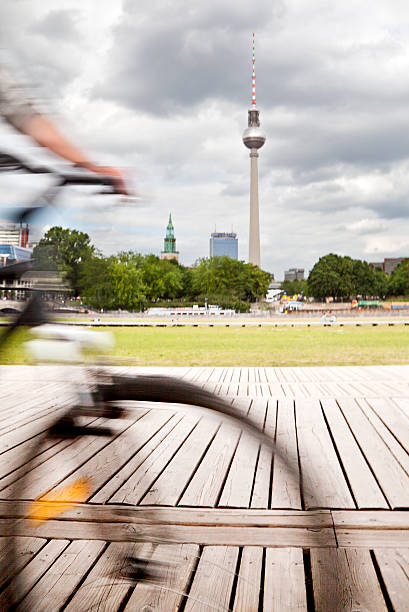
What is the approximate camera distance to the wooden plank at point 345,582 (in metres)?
2.10

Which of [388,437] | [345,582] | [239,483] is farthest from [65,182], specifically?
[388,437]

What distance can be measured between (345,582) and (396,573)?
25 cm

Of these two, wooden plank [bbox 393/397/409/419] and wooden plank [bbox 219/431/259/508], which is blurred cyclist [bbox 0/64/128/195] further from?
wooden plank [bbox 393/397/409/419]

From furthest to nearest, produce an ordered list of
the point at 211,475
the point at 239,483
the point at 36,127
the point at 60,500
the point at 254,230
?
the point at 254,230, the point at 211,475, the point at 239,483, the point at 60,500, the point at 36,127

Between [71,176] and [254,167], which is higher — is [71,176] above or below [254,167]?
below

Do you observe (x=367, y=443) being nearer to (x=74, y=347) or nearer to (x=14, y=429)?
(x=14, y=429)

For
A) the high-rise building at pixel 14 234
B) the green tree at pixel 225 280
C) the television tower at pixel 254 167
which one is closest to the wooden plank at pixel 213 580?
the high-rise building at pixel 14 234

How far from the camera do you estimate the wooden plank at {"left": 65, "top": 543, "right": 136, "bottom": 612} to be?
210cm

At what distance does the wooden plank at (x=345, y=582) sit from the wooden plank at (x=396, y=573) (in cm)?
4

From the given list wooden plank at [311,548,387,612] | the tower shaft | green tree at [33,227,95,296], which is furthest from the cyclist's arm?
the tower shaft

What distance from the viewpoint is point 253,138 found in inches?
4678

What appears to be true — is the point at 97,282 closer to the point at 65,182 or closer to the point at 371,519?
the point at 65,182

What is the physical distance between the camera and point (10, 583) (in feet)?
7.23

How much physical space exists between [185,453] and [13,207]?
3095 millimetres
